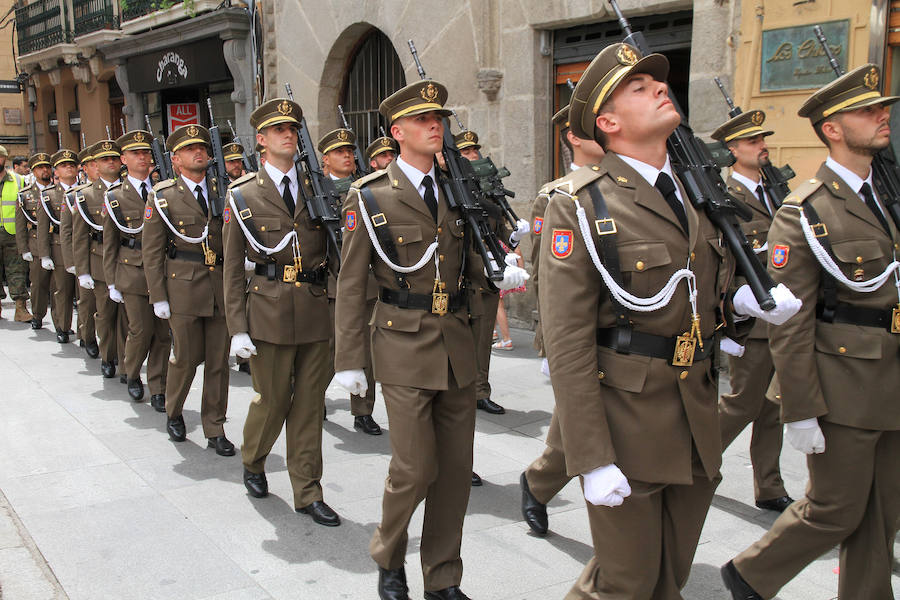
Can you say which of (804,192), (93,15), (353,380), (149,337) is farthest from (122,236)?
(93,15)

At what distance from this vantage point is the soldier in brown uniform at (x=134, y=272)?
24.6ft

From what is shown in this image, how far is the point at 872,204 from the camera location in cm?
353

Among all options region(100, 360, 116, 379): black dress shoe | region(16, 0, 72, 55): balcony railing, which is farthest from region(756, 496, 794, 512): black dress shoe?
region(16, 0, 72, 55): balcony railing

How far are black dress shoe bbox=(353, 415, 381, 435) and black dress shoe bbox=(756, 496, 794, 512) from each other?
280cm

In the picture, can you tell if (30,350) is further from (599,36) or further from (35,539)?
Result: (599,36)

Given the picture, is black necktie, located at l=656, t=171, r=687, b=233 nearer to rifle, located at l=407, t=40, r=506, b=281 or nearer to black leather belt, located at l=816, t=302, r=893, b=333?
black leather belt, located at l=816, t=302, r=893, b=333

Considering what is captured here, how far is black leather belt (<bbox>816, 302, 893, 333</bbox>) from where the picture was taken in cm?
Result: 345

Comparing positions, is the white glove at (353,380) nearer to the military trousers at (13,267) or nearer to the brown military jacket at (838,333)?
the brown military jacket at (838,333)

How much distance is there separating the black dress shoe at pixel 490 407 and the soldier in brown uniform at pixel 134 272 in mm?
2626

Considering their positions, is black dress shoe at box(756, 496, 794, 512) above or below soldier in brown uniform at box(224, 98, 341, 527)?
below

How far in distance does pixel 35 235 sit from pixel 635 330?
10972 mm

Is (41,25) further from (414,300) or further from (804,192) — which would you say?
(804,192)

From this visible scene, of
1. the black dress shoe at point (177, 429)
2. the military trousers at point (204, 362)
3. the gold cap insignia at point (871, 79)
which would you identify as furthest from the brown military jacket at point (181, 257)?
the gold cap insignia at point (871, 79)

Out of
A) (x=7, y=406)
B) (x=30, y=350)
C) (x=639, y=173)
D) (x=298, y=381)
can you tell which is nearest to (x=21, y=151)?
(x=30, y=350)
